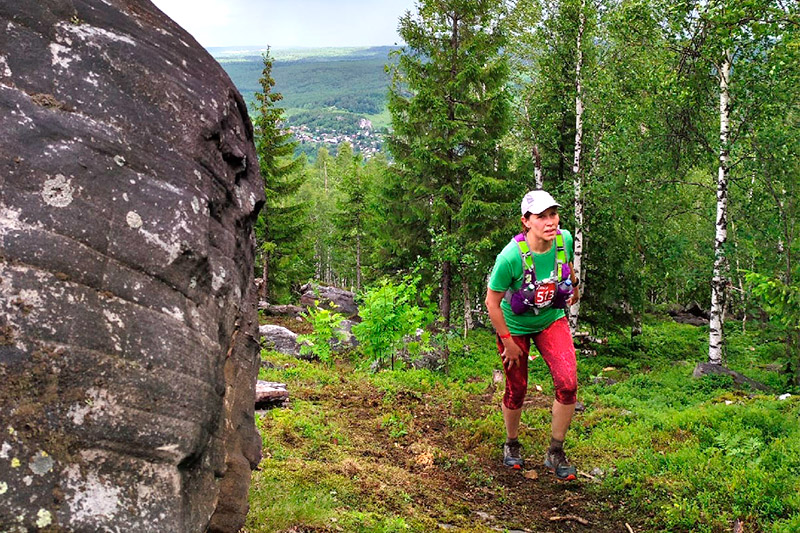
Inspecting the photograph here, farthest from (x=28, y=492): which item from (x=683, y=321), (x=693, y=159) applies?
(x=683, y=321)

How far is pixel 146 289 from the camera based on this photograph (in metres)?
2.88

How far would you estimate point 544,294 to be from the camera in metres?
6.01

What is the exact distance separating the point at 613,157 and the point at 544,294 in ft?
49.1

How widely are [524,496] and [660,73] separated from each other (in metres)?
12.1

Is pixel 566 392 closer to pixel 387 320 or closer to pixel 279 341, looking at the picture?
pixel 387 320

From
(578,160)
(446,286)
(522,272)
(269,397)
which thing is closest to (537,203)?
(522,272)

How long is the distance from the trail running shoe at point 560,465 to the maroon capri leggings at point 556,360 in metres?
0.76

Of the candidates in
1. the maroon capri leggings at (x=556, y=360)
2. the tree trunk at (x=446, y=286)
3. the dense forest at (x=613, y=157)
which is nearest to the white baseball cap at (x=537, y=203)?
the maroon capri leggings at (x=556, y=360)

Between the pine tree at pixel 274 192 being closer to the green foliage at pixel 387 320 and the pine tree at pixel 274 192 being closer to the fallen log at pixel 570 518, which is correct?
the green foliage at pixel 387 320

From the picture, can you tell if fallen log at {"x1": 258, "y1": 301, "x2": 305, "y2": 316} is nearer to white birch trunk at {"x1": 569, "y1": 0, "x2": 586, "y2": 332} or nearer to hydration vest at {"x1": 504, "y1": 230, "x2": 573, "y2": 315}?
white birch trunk at {"x1": 569, "y1": 0, "x2": 586, "y2": 332}

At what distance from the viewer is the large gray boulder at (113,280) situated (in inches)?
94.6

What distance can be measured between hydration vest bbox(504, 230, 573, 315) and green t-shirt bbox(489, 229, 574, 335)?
0.14 feet

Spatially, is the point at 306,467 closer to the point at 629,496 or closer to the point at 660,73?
the point at 629,496

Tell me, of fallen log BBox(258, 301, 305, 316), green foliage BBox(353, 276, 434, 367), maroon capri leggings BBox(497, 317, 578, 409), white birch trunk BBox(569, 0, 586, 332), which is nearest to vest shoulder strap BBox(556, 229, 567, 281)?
maroon capri leggings BBox(497, 317, 578, 409)
